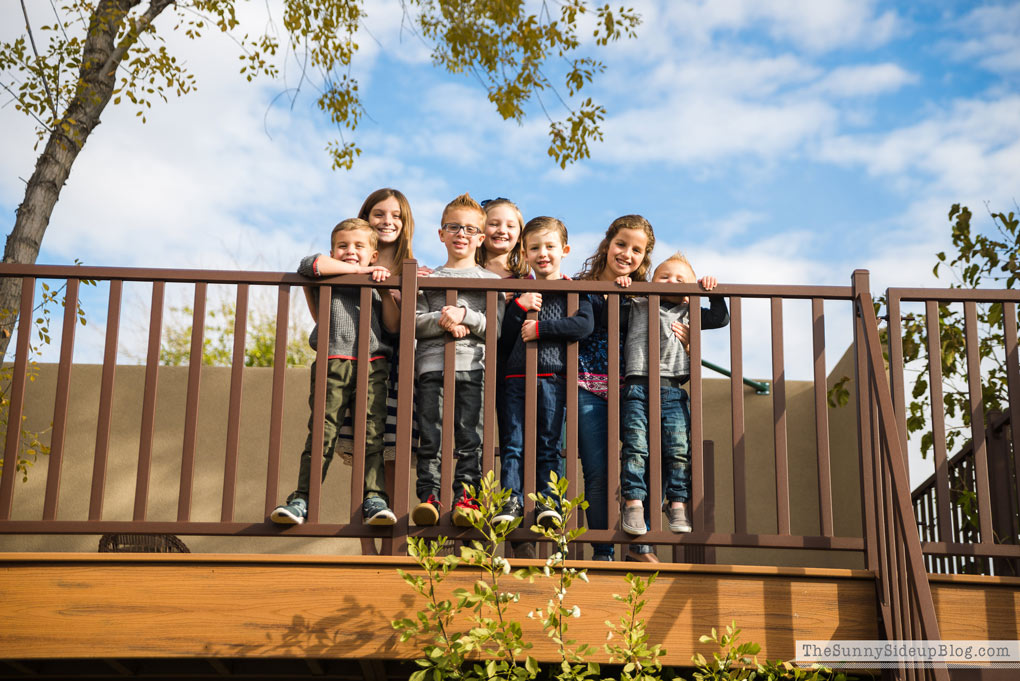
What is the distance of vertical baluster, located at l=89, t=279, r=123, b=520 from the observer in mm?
3535

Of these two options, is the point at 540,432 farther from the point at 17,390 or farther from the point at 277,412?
the point at 17,390

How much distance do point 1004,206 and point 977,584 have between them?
134 inches

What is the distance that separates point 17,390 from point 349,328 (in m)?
1.26

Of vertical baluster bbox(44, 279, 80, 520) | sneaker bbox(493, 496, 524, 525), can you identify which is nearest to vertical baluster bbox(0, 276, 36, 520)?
vertical baluster bbox(44, 279, 80, 520)

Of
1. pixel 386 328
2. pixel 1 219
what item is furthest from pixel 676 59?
pixel 386 328

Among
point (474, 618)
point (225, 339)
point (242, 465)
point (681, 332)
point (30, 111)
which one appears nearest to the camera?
point (474, 618)

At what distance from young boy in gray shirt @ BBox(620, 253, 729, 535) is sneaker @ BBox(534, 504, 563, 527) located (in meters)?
0.30

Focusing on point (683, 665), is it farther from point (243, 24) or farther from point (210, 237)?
point (210, 237)

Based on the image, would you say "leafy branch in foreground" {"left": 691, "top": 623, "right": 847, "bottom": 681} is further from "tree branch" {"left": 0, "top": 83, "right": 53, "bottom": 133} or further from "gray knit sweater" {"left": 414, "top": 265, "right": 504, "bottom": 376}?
Answer: "tree branch" {"left": 0, "top": 83, "right": 53, "bottom": 133}

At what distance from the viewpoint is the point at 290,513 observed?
11.5 feet

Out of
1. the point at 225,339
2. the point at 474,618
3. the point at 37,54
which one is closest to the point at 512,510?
the point at 474,618

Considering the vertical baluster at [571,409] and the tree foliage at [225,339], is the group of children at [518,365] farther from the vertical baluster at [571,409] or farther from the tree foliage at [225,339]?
the tree foliage at [225,339]

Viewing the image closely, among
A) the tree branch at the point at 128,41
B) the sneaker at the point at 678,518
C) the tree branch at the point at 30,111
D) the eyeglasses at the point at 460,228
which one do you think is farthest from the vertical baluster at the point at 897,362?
the tree branch at the point at 128,41

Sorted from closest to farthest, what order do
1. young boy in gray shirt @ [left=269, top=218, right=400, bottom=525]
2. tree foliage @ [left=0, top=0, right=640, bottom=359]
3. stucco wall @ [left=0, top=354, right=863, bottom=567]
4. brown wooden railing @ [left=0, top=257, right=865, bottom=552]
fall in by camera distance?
brown wooden railing @ [left=0, top=257, right=865, bottom=552] → young boy in gray shirt @ [left=269, top=218, right=400, bottom=525] → tree foliage @ [left=0, top=0, right=640, bottom=359] → stucco wall @ [left=0, top=354, right=863, bottom=567]
